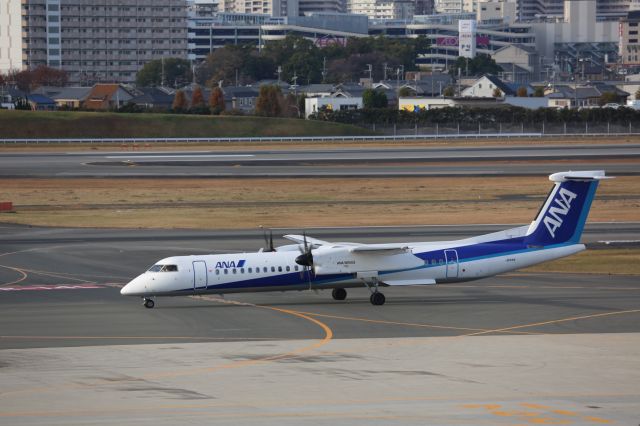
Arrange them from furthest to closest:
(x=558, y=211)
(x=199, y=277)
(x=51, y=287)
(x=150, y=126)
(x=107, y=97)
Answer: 1. (x=107, y=97)
2. (x=150, y=126)
3. (x=51, y=287)
4. (x=558, y=211)
5. (x=199, y=277)

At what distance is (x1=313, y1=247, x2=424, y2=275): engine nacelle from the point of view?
43.0 m

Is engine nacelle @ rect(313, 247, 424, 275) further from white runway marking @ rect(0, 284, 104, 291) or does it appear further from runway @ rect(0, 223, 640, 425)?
white runway marking @ rect(0, 284, 104, 291)

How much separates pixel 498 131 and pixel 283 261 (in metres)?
115

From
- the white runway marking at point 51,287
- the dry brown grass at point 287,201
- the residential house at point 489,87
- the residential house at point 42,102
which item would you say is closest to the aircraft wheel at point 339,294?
the white runway marking at point 51,287

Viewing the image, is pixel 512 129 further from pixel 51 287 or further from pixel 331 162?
pixel 51 287

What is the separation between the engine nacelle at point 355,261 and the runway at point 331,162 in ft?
173

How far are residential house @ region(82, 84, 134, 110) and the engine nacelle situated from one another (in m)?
150

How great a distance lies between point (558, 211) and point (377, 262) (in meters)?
7.81

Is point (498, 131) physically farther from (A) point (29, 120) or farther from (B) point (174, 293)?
(B) point (174, 293)

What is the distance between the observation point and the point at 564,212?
44.8 metres

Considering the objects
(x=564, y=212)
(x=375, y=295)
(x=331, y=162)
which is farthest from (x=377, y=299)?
(x=331, y=162)

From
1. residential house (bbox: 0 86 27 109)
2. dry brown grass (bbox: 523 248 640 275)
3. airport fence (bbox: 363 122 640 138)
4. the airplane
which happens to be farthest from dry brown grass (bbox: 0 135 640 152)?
the airplane

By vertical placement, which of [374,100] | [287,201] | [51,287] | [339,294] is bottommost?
[51,287]

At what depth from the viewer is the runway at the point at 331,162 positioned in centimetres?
9875
